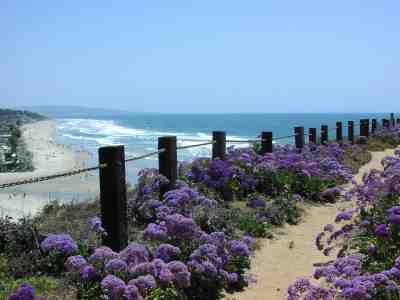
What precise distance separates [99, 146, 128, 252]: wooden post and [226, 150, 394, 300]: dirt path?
141 centimetres

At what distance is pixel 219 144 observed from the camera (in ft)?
36.8

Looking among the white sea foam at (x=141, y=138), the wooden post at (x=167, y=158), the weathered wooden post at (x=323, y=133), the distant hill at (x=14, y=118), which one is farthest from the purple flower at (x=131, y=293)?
the distant hill at (x=14, y=118)

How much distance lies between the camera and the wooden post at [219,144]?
36.4ft

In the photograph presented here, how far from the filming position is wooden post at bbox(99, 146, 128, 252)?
6191 millimetres

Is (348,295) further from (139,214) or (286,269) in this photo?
(139,214)

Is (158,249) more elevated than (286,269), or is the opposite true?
(158,249)

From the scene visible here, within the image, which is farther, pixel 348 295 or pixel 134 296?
pixel 134 296

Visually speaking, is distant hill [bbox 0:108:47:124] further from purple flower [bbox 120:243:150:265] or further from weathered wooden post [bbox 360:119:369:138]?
purple flower [bbox 120:243:150:265]

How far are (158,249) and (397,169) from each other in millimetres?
3281

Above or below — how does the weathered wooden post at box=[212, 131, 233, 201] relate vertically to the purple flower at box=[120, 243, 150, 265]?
above

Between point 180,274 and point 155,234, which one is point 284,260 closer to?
point 155,234

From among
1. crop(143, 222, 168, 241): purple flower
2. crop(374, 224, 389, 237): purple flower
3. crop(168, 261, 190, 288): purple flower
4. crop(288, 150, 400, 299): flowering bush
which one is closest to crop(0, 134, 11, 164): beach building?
crop(143, 222, 168, 241): purple flower

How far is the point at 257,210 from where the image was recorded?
936 centimetres

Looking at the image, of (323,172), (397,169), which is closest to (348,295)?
(397,169)
